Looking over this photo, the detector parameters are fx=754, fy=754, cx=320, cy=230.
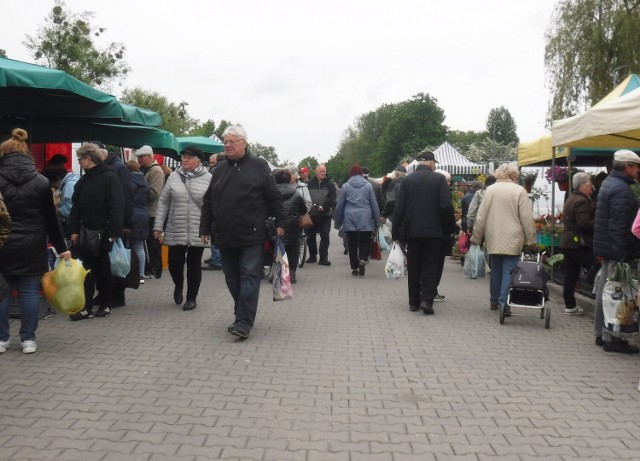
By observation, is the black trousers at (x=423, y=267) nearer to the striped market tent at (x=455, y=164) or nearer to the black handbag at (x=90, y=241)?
the black handbag at (x=90, y=241)

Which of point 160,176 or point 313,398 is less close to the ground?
point 160,176

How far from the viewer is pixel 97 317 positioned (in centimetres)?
844

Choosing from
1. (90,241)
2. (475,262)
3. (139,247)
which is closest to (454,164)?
(475,262)

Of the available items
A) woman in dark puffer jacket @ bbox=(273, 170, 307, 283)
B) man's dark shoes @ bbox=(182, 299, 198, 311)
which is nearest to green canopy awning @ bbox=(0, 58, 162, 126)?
woman in dark puffer jacket @ bbox=(273, 170, 307, 283)

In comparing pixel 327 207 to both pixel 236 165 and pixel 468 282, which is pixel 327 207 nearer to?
pixel 468 282

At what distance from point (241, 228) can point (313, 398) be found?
239 centimetres

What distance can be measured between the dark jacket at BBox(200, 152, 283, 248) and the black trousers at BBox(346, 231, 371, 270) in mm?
5620

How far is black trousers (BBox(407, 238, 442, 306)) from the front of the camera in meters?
9.10

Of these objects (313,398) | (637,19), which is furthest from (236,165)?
(637,19)

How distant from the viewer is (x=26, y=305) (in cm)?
648

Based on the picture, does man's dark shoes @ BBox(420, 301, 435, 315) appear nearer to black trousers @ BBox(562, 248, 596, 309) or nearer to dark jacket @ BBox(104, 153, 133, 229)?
black trousers @ BBox(562, 248, 596, 309)

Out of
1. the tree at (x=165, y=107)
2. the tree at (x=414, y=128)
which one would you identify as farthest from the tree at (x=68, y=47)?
the tree at (x=414, y=128)

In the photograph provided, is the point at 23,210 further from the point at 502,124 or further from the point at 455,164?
the point at 502,124

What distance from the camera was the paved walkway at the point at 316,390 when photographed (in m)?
4.28
